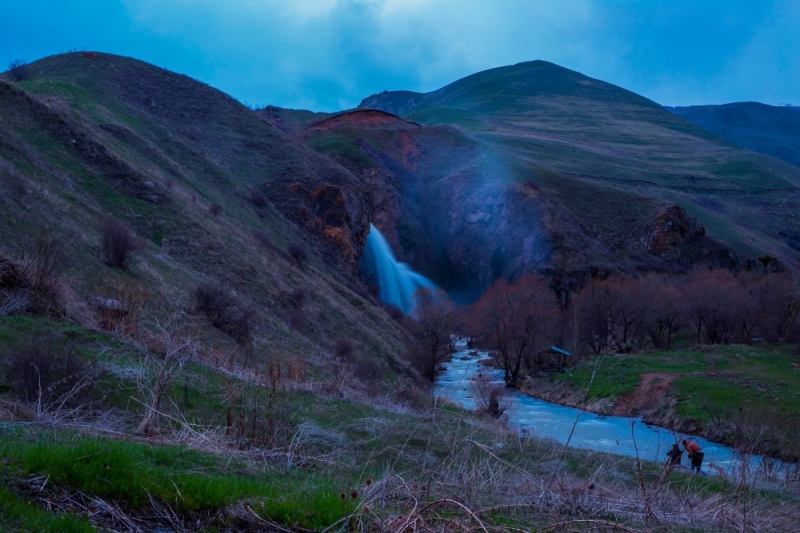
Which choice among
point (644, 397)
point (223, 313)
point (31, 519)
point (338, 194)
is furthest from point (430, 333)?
point (31, 519)

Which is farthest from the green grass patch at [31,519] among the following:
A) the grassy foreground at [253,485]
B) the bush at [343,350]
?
the bush at [343,350]

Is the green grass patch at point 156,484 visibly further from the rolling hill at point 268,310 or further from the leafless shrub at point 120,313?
the leafless shrub at point 120,313

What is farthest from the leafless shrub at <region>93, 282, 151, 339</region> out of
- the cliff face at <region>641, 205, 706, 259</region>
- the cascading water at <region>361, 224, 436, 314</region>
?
the cliff face at <region>641, 205, 706, 259</region>

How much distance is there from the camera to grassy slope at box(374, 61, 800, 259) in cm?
8769

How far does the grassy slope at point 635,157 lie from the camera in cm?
8769

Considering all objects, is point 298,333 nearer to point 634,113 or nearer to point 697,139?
point 697,139

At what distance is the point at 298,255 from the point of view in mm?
38656

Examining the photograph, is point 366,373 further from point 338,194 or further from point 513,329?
point 338,194

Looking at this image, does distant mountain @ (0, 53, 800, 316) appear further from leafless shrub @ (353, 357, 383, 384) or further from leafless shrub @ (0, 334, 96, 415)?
leafless shrub @ (0, 334, 96, 415)

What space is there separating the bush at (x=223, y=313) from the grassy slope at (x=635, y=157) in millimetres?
59538

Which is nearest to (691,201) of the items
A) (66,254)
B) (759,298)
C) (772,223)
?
(772,223)

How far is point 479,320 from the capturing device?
146 feet

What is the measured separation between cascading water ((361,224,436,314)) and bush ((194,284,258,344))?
140 ft

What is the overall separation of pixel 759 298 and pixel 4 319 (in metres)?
49.0
